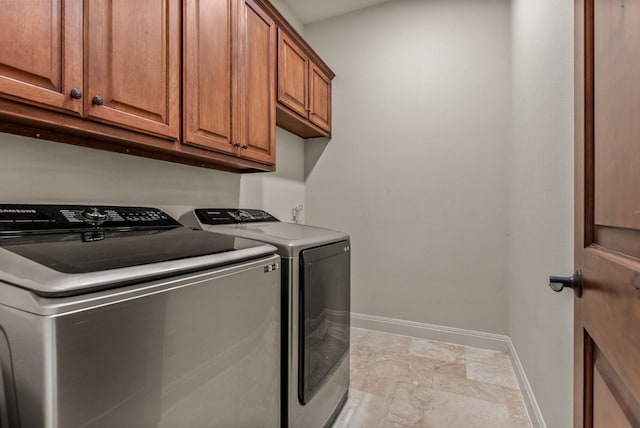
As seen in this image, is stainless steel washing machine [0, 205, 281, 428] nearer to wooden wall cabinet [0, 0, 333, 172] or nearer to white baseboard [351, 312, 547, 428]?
wooden wall cabinet [0, 0, 333, 172]

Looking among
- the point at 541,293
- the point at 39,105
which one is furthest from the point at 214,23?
the point at 541,293

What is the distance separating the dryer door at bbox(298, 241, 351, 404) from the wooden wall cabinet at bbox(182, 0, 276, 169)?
0.74 m

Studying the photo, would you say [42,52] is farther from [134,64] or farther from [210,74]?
[210,74]

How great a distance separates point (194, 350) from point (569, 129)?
1475 millimetres

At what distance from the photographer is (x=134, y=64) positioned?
1.19m

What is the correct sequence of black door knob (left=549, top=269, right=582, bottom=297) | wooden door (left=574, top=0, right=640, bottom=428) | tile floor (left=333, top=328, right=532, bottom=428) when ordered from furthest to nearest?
tile floor (left=333, top=328, right=532, bottom=428)
black door knob (left=549, top=269, right=582, bottom=297)
wooden door (left=574, top=0, right=640, bottom=428)

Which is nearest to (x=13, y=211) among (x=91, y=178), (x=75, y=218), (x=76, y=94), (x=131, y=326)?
(x=75, y=218)

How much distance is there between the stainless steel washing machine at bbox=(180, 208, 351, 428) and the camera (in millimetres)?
1311

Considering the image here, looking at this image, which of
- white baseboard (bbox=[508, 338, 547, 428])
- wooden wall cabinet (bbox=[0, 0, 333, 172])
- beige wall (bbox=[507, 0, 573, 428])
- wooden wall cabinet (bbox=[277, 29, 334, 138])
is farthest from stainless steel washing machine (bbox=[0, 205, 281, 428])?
wooden wall cabinet (bbox=[277, 29, 334, 138])

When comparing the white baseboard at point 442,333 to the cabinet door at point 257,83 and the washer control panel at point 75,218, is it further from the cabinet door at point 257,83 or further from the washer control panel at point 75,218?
the washer control panel at point 75,218

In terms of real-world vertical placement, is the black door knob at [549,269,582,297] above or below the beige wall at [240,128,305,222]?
below

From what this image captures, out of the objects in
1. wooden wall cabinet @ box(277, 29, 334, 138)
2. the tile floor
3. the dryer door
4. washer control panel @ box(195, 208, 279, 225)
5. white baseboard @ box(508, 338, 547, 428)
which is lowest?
the tile floor

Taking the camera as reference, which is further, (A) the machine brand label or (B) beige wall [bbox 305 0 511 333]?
(B) beige wall [bbox 305 0 511 333]

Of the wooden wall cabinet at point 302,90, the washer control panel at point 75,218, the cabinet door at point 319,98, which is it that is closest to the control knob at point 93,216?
the washer control panel at point 75,218
